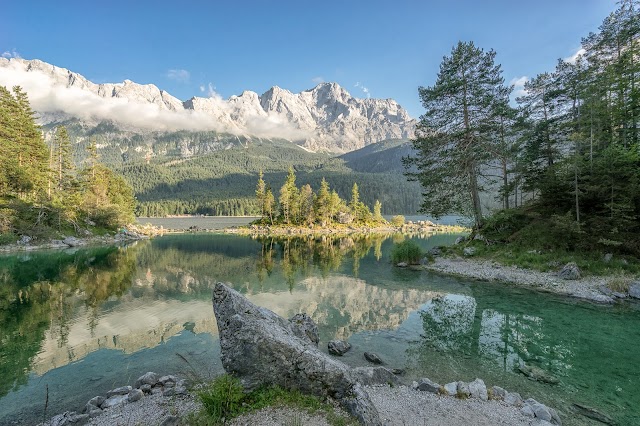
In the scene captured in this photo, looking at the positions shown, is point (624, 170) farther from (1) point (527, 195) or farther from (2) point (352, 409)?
A: (2) point (352, 409)

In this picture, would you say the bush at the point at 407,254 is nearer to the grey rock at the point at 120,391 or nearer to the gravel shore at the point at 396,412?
the gravel shore at the point at 396,412

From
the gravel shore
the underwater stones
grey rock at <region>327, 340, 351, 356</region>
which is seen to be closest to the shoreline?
the underwater stones

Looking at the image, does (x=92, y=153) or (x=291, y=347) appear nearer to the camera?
(x=291, y=347)

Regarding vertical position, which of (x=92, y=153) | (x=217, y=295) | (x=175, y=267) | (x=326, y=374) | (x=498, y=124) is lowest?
(x=175, y=267)

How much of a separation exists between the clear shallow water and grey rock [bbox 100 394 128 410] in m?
1.08

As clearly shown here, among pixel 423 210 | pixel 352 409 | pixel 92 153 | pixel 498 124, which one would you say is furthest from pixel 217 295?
pixel 92 153

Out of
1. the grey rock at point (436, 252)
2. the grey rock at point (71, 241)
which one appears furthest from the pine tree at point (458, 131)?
the grey rock at point (71, 241)

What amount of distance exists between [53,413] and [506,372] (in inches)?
607

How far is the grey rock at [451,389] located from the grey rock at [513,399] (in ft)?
4.52

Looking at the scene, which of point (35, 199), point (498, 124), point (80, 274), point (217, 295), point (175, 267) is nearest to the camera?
point (217, 295)

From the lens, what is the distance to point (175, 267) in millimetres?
37188

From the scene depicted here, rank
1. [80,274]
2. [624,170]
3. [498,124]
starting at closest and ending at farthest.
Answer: [624,170], [80,274], [498,124]

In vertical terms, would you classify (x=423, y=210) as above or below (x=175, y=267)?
above

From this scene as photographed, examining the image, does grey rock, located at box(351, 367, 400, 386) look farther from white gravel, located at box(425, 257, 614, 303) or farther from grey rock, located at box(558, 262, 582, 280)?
grey rock, located at box(558, 262, 582, 280)
